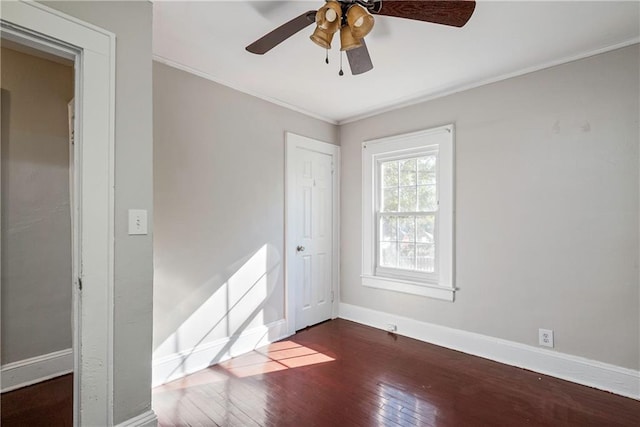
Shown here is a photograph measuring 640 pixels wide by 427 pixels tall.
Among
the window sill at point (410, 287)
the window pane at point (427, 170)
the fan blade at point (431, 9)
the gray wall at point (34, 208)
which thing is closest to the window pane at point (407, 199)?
the window pane at point (427, 170)

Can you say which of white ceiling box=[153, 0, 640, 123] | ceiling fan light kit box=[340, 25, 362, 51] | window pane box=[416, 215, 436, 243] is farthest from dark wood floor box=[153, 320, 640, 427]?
white ceiling box=[153, 0, 640, 123]

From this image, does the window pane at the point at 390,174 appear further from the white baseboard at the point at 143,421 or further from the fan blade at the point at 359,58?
the white baseboard at the point at 143,421

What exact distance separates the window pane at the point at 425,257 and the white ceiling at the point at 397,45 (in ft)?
5.09

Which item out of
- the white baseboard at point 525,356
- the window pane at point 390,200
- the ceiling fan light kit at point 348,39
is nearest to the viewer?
the ceiling fan light kit at point 348,39

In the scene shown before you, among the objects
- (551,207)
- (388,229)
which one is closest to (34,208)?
(388,229)

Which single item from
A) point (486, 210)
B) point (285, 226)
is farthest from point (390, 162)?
point (285, 226)

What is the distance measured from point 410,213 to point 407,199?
0.16m

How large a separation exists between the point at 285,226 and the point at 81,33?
87.8 inches

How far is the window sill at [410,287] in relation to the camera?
312 cm

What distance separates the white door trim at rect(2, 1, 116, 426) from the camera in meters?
1.57

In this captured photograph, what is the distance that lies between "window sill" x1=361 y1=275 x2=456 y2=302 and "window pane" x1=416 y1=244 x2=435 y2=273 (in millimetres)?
169

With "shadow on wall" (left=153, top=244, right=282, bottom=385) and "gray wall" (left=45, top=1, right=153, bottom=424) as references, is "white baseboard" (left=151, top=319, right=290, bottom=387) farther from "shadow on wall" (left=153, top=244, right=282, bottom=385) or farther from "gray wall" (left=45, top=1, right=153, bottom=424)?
"gray wall" (left=45, top=1, right=153, bottom=424)

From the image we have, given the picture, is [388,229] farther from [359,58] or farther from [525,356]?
[359,58]

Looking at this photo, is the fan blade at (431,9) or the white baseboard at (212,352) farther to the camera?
the white baseboard at (212,352)
